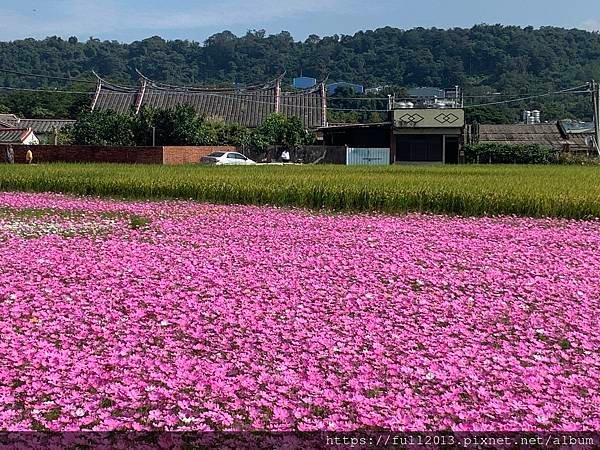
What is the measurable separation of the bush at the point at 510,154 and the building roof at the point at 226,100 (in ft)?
55.6

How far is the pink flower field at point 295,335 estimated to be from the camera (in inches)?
151

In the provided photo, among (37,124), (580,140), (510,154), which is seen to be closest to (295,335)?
(510,154)

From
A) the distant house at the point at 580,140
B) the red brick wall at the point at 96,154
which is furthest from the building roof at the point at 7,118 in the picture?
the distant house at the point at 580,140

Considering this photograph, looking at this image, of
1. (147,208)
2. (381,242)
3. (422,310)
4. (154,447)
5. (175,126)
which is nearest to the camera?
(154,447)

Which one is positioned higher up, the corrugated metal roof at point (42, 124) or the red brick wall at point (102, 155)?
the corrugated metal roof at point (42, 124)

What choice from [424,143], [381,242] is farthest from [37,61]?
[381,242]

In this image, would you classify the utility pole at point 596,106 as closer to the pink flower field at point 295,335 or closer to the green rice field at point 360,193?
the green rice field at point 360,193

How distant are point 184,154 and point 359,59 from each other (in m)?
79.4

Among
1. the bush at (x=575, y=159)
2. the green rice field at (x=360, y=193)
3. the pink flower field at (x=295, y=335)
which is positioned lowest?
the pink flower field at (x=295, y=335)

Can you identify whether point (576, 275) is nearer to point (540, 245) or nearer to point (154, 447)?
point (540, 245)

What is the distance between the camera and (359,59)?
4459 inches

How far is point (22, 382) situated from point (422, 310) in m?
3.51

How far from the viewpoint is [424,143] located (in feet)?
163

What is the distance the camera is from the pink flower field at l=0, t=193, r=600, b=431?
12.6ft
